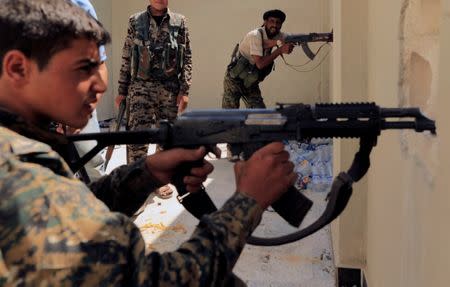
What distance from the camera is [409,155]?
5.13 feet

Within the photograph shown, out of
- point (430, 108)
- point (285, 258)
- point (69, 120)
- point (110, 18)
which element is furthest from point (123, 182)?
point (110, 18)

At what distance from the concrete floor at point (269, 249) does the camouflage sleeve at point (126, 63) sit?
1.02m

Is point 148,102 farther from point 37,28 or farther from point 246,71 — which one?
point 37,28

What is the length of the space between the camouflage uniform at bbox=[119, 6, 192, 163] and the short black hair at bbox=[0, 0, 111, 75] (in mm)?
3559

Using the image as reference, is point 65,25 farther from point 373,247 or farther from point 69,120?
point 373,247

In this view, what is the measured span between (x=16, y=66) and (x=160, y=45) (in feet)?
12.1

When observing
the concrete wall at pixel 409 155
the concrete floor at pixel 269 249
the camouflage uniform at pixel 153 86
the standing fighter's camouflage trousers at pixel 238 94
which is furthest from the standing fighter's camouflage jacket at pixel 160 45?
the concrete wall at pixel 409 155

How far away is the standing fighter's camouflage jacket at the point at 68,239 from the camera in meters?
0.85


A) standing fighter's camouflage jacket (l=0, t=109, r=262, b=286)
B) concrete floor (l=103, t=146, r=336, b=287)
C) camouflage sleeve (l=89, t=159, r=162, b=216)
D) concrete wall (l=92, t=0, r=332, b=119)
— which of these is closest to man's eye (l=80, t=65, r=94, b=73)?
standing fighter's camouflage jacket (l=0, t=109, r=262, b=286)

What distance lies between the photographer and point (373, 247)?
97.5 inches

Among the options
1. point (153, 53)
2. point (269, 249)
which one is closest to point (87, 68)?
point (269, 249)

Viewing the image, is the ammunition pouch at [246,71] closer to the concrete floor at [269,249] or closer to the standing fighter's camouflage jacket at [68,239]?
the concrete floor at [269,249]

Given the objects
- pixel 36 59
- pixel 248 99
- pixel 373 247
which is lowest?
pixel 373 247

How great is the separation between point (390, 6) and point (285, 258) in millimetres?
1868
